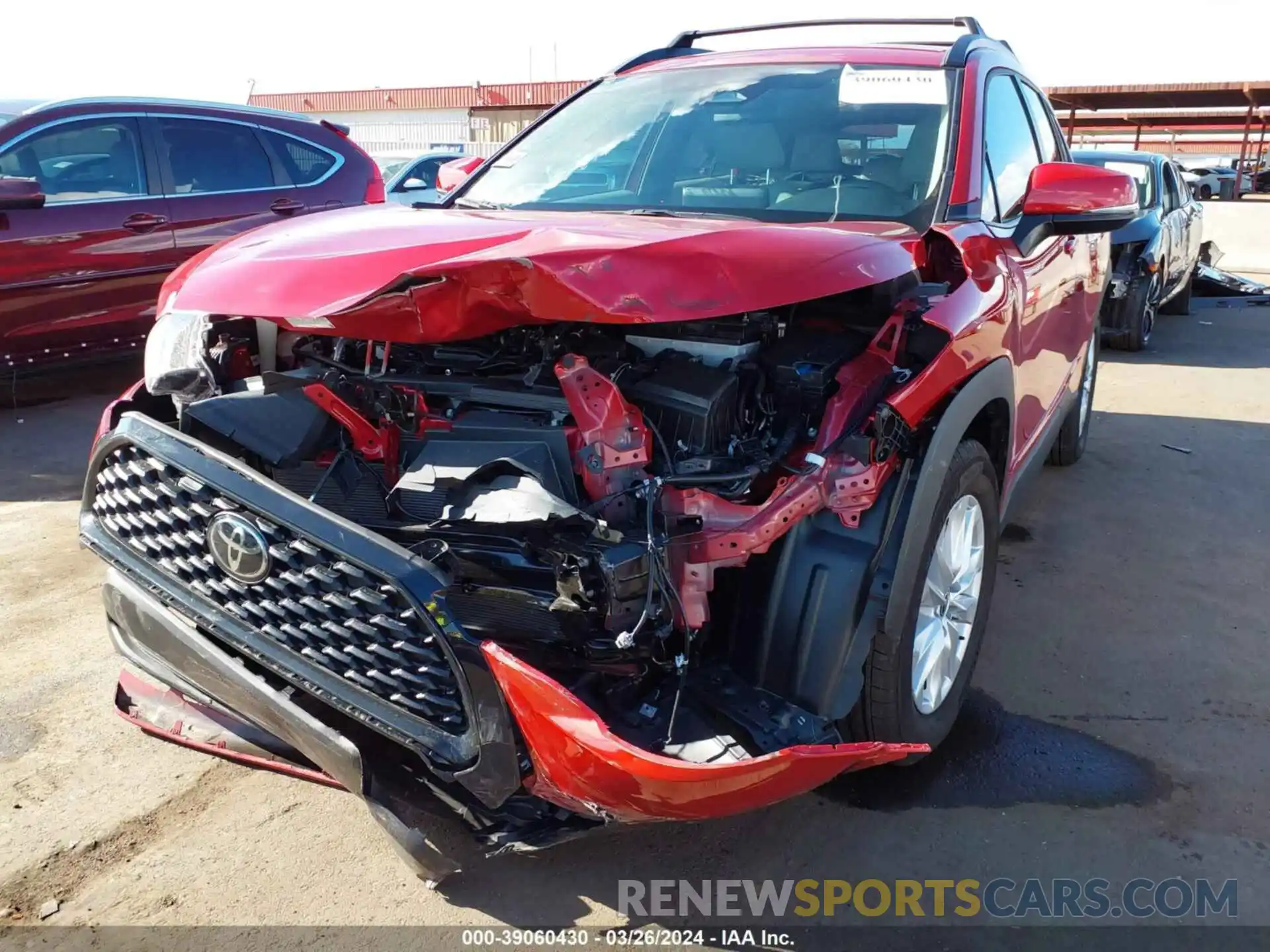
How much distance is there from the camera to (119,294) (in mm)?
6078

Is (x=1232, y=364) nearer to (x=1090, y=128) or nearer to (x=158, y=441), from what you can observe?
(x=158, y=441)

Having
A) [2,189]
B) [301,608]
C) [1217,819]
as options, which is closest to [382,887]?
[301,608]

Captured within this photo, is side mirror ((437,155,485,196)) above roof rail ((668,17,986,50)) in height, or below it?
below

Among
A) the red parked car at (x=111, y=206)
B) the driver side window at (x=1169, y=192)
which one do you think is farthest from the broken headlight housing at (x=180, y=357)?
the driver side window at (x=1169, y=192)

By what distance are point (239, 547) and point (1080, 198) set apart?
2.52 metres

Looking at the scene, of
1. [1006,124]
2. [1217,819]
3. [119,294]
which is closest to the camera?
[1217,819]

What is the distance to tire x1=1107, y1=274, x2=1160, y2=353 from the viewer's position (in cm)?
848

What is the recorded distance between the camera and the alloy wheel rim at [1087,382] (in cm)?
509

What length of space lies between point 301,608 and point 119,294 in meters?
5.01

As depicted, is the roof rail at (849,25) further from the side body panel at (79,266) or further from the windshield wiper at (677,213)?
the side body panel at (79,266)

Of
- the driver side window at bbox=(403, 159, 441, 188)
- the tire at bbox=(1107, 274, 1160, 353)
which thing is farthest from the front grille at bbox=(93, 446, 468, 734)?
the driver side window at bbox=(403, 159, 441, 188)

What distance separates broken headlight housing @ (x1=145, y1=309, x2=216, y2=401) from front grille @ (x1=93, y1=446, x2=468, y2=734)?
10.5 inches

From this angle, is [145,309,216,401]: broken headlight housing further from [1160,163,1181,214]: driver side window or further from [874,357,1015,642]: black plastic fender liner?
[1160,163,1181,214]: driver side window

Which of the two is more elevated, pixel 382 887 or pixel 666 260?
pixel 666 260
